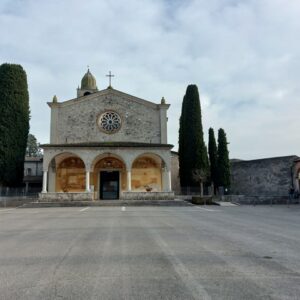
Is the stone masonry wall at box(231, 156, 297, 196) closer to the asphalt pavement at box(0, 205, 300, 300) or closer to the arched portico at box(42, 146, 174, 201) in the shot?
the arched portico at box(42, 146, 174, 201)

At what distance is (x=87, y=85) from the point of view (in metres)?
40.4

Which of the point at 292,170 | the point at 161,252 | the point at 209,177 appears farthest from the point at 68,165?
the point at 161,252

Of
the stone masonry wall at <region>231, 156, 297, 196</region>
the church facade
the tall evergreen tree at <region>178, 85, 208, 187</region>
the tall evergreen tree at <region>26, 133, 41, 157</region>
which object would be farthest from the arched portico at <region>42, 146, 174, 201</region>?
the tall evergreen tree at <region>26, 133, 41, 157</region>

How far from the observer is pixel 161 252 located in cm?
A: 545

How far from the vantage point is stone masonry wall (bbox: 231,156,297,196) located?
96.3ft

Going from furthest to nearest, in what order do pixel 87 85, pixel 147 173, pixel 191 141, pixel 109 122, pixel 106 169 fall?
pixel 87 85 → pixel 191 141 → pixel 109 122 → pixel 106 169 → pixel 147 173

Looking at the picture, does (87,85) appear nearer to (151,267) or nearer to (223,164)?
(223,164)

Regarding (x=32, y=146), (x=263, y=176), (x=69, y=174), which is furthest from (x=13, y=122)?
(x=32, y=146)

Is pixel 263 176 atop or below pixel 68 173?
below

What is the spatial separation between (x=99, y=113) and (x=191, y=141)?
331 inches

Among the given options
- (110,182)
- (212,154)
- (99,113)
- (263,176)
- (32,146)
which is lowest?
(110,182)

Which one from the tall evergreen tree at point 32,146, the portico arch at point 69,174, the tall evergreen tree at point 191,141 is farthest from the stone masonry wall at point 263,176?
the tall evergreen tree at point 32,146

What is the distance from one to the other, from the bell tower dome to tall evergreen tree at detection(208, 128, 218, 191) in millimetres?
15642

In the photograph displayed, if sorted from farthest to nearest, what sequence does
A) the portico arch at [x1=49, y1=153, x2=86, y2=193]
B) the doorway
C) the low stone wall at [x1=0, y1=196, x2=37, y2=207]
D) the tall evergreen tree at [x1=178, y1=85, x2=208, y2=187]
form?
the tall evergreen tree at [x1=178, y1=85, x2=208, y2=187], the doorway, the portico arch at [x1=49, y1=153, x2=86, y2=193], the low stone wall at [x1=0, y1=196, x2=37, y2=207]
